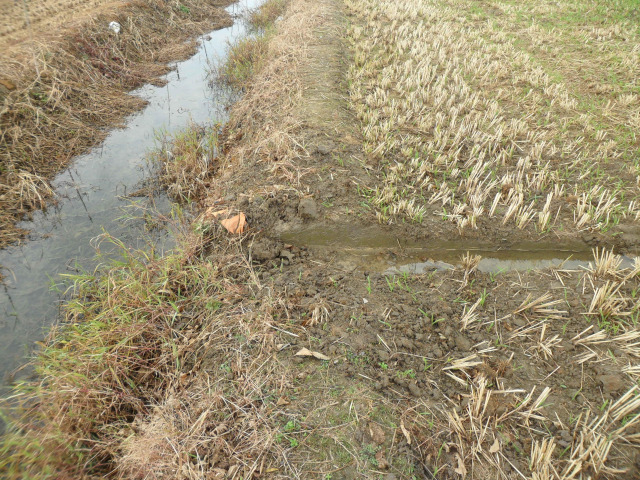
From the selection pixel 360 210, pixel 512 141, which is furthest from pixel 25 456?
Answer: pixel 512 141

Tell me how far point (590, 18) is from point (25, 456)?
13350 mm

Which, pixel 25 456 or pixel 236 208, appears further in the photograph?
pixel 236 208

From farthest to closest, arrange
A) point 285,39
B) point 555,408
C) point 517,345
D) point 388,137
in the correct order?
point 285,39 → point 388,137 → point 517,345 → point 555,408

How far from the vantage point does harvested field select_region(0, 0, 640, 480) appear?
6.65 ft

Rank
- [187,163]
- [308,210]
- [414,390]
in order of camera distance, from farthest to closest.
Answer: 1. [187,163]
2. [308,210]
3. [414,390]

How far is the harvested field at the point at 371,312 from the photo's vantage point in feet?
6.65

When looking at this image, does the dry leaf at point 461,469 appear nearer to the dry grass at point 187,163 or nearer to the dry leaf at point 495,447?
the dry leaf at point 495,447

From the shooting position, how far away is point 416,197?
154 inches

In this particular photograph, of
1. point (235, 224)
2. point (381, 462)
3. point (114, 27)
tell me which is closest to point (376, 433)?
point (381, 462)

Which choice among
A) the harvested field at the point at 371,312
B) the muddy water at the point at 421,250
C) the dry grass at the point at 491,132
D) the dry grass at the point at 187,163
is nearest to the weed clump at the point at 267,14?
the dry grass at the point at 491,132

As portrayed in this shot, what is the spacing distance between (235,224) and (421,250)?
77.8 inches

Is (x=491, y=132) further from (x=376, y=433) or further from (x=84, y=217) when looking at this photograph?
(x=84, y=217)

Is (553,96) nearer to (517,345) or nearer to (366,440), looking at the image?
(517,345)

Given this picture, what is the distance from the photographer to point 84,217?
4.07 m
